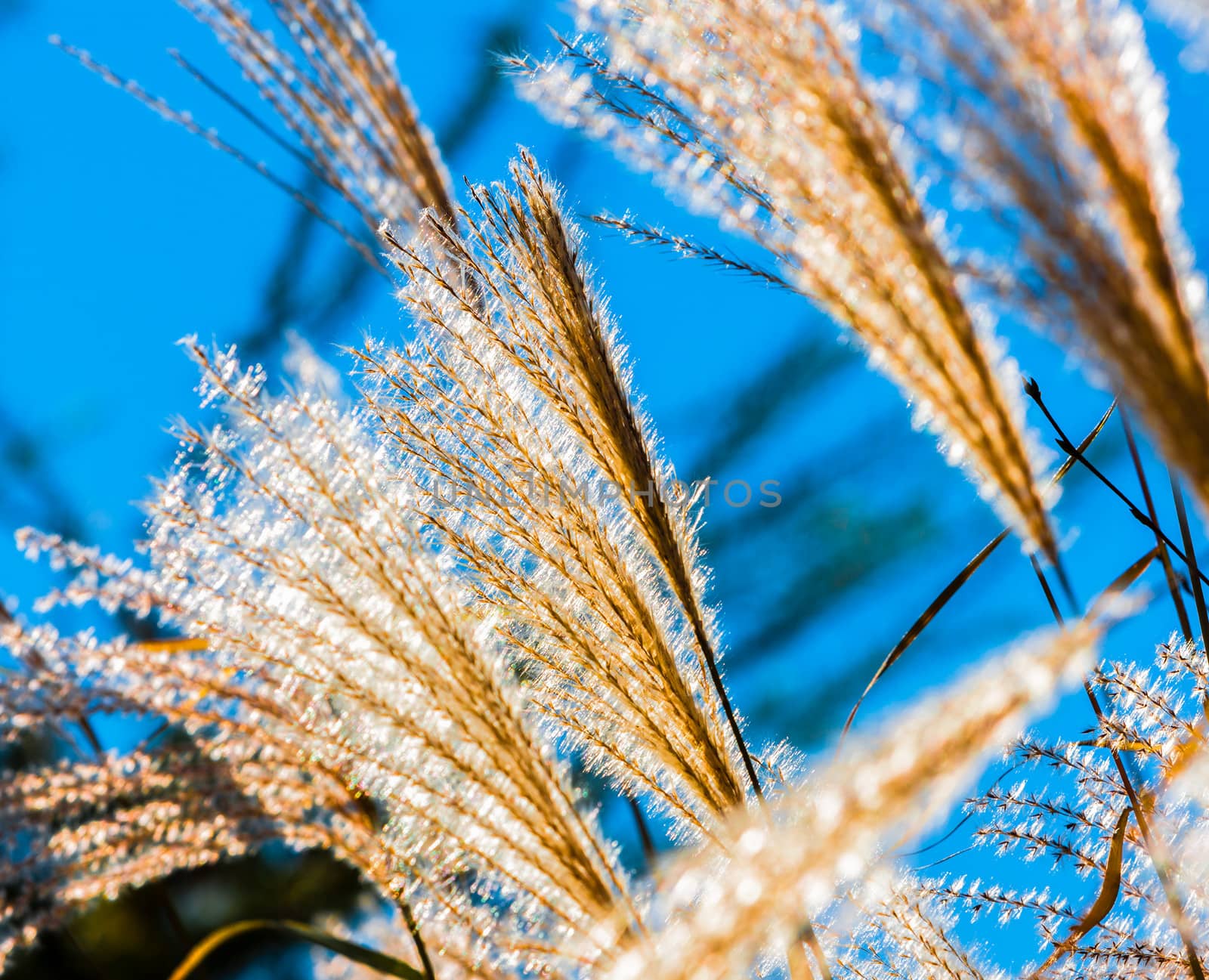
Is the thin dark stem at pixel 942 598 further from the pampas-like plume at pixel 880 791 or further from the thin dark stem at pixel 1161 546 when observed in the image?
the pampas-like plume at pixel 880 791

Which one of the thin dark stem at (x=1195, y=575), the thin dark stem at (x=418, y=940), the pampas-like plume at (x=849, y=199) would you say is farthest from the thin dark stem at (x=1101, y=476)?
the thin dark stem at (x=418, y=940)

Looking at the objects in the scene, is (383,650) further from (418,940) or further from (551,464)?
(418,940)

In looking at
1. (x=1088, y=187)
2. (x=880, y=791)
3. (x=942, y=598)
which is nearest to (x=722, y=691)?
(x=942, y=598)

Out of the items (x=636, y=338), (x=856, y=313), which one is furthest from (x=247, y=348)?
(x=856, y=313)

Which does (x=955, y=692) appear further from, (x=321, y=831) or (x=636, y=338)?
(x=636, y=338)

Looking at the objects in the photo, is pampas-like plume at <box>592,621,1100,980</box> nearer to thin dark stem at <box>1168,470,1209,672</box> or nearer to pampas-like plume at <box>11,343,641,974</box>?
pampas-like plume at <box>11,343,641,974</box>

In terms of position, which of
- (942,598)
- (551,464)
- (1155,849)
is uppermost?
(551,464)
